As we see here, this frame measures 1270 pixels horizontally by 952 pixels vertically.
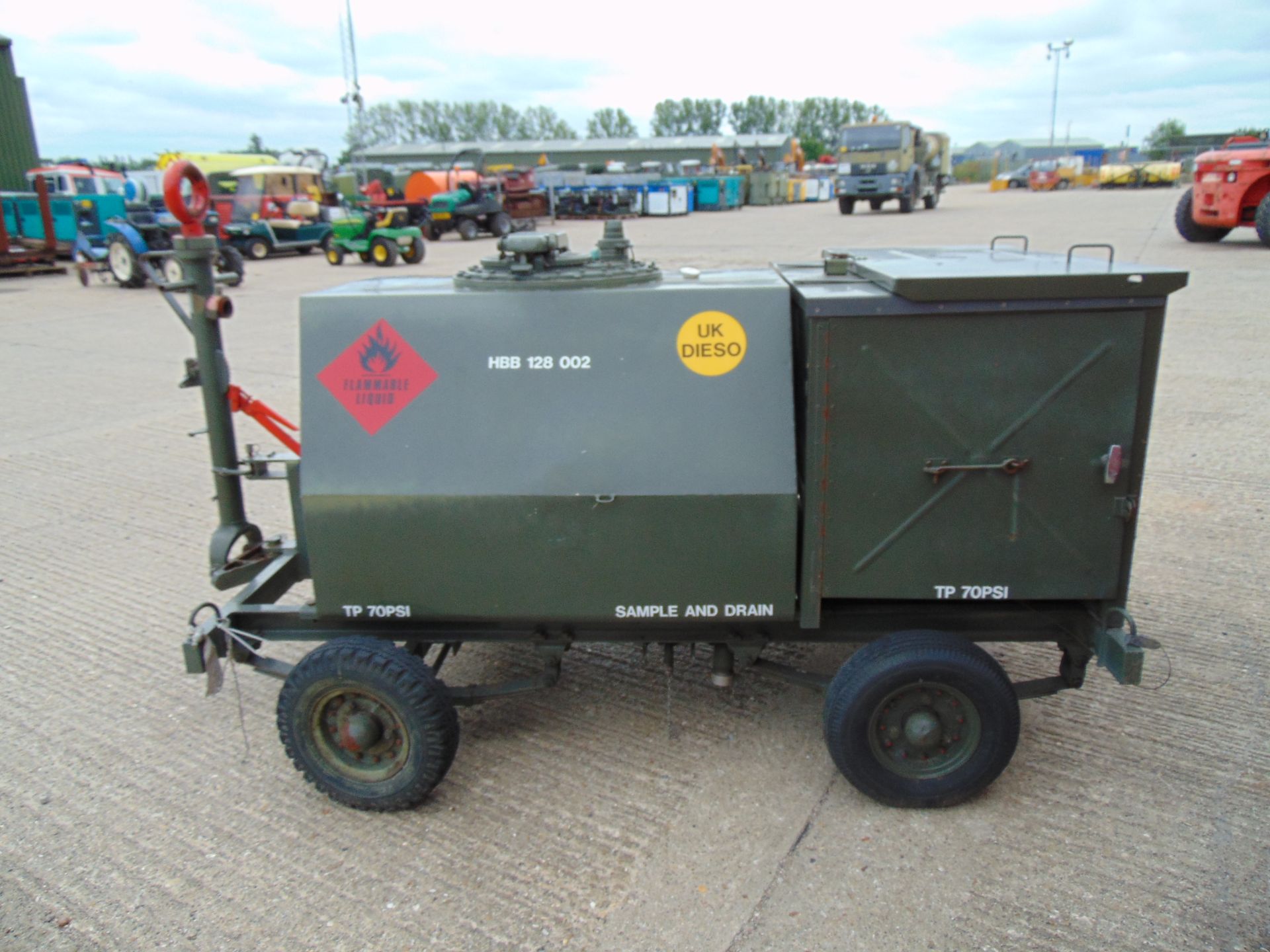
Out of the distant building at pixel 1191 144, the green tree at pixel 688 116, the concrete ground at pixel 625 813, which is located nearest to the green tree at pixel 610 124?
the green tree at pixel 688 116

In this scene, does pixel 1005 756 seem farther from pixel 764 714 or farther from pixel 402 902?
pixel 402 902

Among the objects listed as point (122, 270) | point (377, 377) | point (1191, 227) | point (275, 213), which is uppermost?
point (275, 213)

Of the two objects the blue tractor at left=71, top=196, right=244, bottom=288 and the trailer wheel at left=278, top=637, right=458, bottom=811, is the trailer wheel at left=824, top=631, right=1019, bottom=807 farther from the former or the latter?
the blue tractor at left=71, top=196, right=244, bottom=288

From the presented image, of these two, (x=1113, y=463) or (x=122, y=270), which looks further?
(x=122, y=270)

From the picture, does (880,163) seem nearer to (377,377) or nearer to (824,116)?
(377,377)

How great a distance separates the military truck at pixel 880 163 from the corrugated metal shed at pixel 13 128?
2294 cm

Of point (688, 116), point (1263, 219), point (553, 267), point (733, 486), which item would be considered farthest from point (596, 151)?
point (733, 486)

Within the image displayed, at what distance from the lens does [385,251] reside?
787 inches

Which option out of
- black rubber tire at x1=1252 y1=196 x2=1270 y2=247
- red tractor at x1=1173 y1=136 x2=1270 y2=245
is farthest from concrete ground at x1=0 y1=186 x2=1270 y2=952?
red tractor at x1=1173 y1=136 x2=1270 y2=245

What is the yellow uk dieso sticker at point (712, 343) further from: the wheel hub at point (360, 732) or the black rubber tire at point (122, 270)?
the black rubber tire at point (122, 270)

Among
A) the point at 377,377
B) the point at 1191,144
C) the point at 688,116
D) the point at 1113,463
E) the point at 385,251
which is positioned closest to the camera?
the point at 1113,463

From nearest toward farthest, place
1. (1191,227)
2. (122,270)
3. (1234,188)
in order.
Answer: (1234,188) < (1191,227) < (122,270)

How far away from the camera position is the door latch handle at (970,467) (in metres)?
3.01

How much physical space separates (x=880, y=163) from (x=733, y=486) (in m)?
28.3
